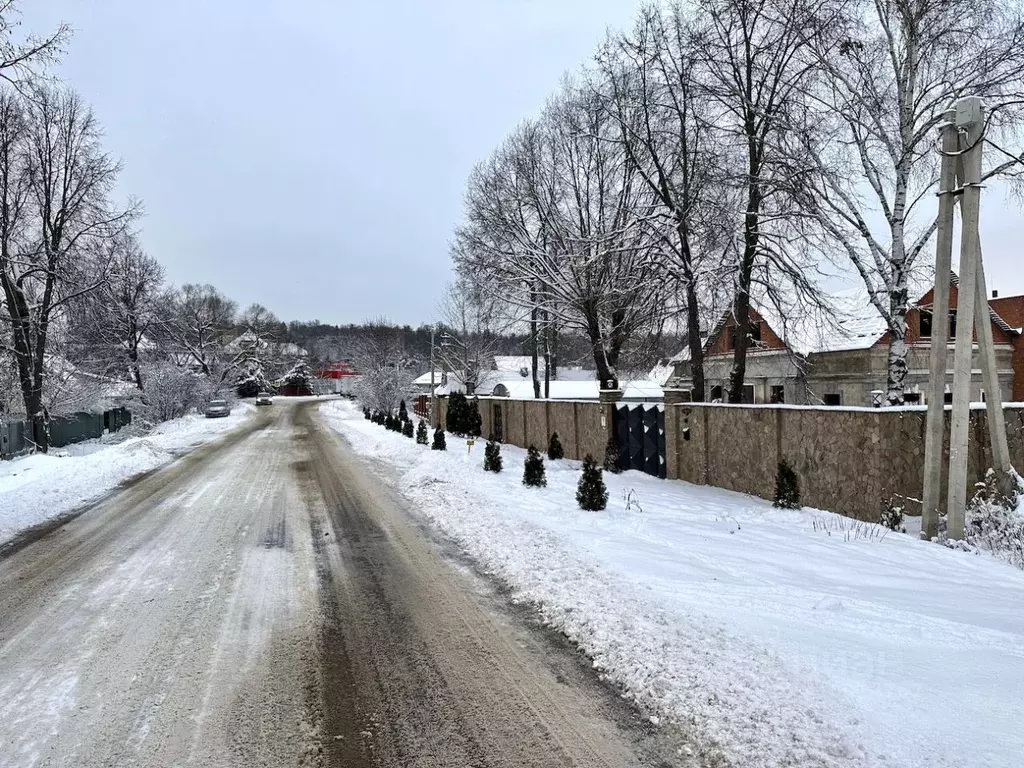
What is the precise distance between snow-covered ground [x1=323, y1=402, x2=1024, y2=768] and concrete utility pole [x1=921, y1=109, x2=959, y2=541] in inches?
20.9

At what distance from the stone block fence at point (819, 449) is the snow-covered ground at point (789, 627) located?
903 millimetres

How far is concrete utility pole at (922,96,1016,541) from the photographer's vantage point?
6723 mm

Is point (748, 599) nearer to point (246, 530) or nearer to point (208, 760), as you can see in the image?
point (208, 760)

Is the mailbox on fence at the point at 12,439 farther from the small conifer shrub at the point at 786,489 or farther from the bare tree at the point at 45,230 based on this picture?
the small conifer shrub at the point at 786,489

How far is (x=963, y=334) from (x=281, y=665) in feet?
24.7

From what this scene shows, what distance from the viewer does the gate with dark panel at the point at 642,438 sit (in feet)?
44.2

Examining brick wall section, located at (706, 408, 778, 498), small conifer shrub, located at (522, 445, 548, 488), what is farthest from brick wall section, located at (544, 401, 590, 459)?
small conifer shrub, located at (522, 445, 548, 488)

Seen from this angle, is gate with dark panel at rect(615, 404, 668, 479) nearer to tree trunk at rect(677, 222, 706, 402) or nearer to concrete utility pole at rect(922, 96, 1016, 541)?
tree trunk at rect(677, 222, 706, 402)

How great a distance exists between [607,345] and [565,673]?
17540 millimetres

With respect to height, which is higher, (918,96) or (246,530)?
(918,96)

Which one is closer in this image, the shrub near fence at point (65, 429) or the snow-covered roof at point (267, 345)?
the shrub near fence at point (65, 429)

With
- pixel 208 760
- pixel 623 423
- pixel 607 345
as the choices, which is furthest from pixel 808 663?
pixel 607 345

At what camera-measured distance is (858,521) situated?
8.25 meters

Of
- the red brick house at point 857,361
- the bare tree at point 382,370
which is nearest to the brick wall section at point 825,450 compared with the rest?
the red brick house at point 857,361
